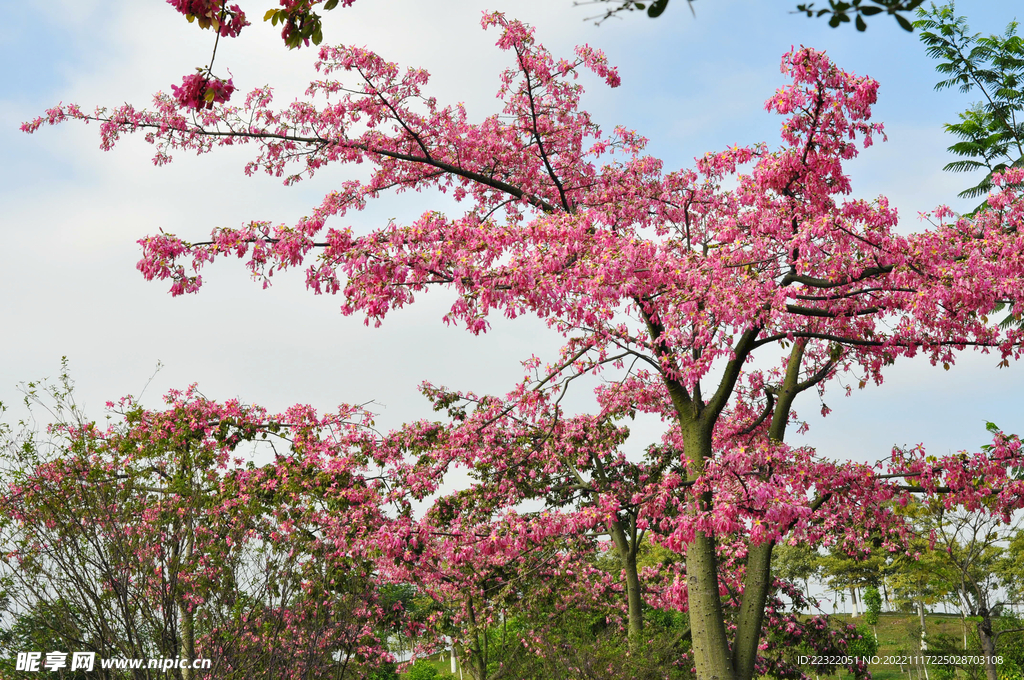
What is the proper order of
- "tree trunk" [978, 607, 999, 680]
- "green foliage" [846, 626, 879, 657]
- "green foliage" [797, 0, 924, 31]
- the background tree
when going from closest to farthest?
"green foliage" [797, 0, 924, 31] < "tree trunk" [978, 607, 999, 680] < "green foliage" [846, 626, 879, 657] < the background tree

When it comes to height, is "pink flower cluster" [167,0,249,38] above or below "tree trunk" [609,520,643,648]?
above

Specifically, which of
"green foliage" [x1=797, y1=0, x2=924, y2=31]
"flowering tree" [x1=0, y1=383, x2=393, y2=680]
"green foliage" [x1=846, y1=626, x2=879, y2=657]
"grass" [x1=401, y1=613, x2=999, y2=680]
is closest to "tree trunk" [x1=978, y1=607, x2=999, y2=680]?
"grass" [x1=401, y1=613, x2=999, y2=680]

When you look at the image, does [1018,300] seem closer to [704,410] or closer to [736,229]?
[736,229]

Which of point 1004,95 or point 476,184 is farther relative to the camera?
point 1004,95

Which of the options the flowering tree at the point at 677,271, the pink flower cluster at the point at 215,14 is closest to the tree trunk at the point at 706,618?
the flowering tree at the point at 677,271

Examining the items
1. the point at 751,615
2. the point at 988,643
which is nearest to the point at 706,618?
the point at 751,615

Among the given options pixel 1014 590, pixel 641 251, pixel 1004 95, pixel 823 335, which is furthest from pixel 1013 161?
pixel 641 251

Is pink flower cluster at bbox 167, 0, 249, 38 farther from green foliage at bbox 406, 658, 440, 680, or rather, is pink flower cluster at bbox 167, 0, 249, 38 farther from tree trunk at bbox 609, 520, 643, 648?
green foliage at bbox 406, 658, 440, 680

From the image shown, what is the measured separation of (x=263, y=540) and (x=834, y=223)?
731 cm

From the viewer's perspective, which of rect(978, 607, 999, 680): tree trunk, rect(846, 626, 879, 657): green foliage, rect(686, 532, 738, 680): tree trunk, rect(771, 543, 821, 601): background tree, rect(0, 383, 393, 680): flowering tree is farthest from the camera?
rect(771, 543, 821, 601): background tree

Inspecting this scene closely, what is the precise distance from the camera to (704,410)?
10.1 metres

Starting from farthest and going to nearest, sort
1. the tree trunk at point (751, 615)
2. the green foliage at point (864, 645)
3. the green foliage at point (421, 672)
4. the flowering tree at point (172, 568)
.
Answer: the green foliage at point (864, 645)
the green foliage at point (421, 672)
the tree trunk at point (751, 615)
the flowering tree at point (172, 568)

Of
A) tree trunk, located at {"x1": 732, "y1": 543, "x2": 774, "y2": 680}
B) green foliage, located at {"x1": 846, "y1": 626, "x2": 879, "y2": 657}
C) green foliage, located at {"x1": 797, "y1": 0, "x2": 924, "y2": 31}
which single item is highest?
green foliage, located at {"x1": 797, "y1": 0, "x2": 924, "y2": 31}

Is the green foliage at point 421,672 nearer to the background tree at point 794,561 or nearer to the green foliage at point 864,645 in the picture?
the green foliage at point 864,645
